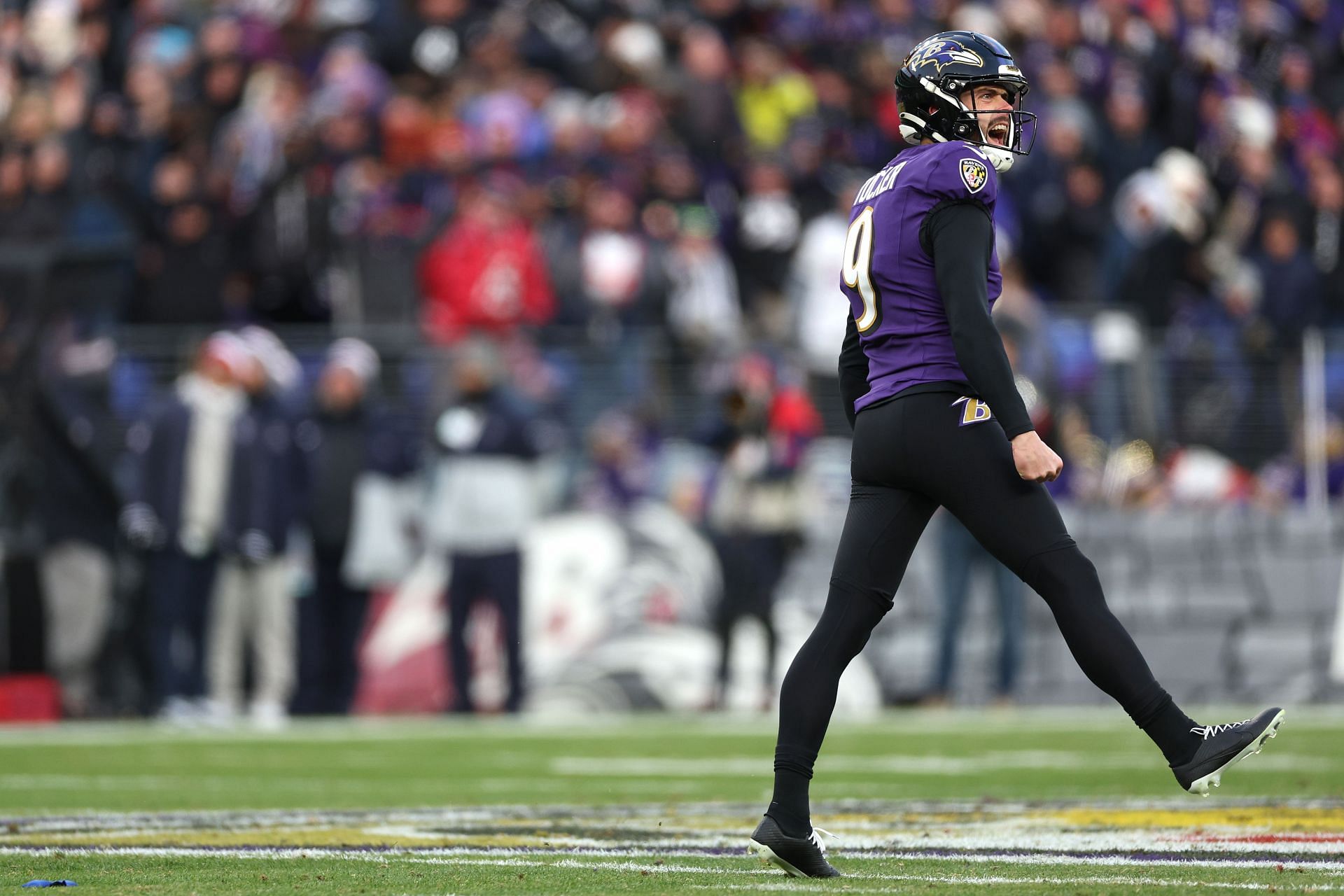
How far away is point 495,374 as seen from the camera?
15.7 meters

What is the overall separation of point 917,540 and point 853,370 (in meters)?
0.59

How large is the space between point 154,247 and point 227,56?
6.26 feet

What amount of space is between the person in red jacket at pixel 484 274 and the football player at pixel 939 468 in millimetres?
10125

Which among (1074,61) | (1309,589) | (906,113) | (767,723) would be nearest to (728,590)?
(767,723)

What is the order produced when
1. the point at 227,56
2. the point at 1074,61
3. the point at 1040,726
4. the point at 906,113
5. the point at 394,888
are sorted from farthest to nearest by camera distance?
1. the point at 1074,61
2. the point at 227,56
3. the point at 1040,726
4. the point at 906,113
5. the point at 394,888

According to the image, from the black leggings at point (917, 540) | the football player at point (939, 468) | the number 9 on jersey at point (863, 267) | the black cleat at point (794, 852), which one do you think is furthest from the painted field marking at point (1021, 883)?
the number 9 on jersey at point (863, 267)

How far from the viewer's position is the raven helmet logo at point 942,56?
6008 mm

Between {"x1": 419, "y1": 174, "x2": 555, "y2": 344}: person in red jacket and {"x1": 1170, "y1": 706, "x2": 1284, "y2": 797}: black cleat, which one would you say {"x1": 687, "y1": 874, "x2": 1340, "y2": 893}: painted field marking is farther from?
{"x1": 419, "y1": 174, "x2": 555, "y2": 344}: person in red jacket

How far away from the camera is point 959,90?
6020mm

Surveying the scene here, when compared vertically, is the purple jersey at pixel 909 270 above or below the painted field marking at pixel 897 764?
above

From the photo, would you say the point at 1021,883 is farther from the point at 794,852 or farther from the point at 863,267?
the point at 863,267

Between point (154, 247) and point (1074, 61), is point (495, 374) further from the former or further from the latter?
point (1074, 61)

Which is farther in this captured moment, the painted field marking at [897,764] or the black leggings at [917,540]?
the painted field marking at [897,764]

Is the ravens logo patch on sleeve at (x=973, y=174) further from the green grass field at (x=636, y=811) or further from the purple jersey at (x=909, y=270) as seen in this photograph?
the green grass field at (x=636, y=811)
